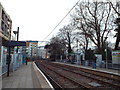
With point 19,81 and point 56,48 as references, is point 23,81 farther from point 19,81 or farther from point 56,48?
point 56,48

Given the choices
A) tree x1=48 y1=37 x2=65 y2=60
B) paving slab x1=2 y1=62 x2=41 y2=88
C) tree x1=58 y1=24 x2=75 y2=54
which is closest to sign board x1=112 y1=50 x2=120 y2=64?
paving slab x1=2 y1=62 x2=41 y2=88

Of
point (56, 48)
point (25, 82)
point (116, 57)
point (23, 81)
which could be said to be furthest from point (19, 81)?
point (56, 48)

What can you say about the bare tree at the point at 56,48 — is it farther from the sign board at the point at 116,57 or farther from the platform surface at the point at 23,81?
the platform surface at the point at 23,81

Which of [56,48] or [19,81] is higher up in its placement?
[56,48]

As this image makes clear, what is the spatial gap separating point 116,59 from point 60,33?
34.6 m

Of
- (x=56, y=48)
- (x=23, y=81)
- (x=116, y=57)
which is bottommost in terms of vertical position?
(x=23, y=81)

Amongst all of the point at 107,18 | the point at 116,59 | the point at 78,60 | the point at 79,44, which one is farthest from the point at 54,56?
the point at 116,59

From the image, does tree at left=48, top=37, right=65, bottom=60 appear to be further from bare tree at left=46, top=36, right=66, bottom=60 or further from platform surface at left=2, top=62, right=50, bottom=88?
platform surface at left=2, top=62, right=50, bottom=88

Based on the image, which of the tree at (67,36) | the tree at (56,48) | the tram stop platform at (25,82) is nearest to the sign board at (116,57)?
the tram stop platform at (25,82)

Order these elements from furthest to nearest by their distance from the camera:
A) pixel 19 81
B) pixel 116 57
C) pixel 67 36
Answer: pixel 67 36
pixel 116 57
pixel 19 81

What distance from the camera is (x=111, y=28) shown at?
2753cm

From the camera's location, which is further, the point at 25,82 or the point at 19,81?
the point at 19,81

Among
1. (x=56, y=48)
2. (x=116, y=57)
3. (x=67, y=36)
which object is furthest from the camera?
(x=56, y=48)

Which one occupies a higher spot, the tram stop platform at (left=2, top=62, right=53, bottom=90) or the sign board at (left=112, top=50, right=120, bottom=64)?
the sign board at (left=112, top=50, right=120, bottom=64)
